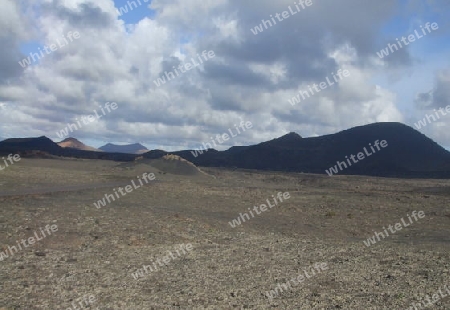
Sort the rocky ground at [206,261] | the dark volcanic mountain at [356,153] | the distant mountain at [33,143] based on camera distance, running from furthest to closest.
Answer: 1. the distant mountain at [33,143]
2. the dark volcanic mountain at [356,153]
3. the rocky ground at [206,261]

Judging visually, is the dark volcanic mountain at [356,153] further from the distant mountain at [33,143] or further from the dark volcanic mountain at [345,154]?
the distant mountain at [33,143]

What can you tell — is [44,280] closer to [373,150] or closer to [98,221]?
[98,221]

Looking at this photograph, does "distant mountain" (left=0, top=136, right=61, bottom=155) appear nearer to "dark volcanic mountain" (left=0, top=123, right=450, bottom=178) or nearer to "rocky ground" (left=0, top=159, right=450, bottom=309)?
"dark volcanic mountain" (left=0, top=123, right=450, bottom=178)

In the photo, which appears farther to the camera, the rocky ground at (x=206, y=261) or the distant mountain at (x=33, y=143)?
the distant mountain at (x=33, y=143)

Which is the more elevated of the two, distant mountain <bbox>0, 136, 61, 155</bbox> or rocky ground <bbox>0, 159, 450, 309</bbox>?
distant mountain <bbox>0, 136, 61, 155</bbox>

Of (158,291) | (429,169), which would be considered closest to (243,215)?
(158,291)

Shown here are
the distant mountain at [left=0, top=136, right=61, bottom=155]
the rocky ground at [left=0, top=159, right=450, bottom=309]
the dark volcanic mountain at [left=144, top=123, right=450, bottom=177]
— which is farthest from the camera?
the distant mountain at [left=0, top=136, right=61, bottom=155]

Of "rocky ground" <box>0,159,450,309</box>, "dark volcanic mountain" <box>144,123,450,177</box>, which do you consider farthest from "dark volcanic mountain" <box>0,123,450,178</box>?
"rocky ground" <box>0,159,450,309</box>

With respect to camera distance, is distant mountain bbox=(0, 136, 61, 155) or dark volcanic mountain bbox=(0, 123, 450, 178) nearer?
dark volcanic mountain bbox=(0, 123, 450, 178)

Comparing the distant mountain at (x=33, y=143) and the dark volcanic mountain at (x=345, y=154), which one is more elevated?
the distant mountain at (x=33, y=143)

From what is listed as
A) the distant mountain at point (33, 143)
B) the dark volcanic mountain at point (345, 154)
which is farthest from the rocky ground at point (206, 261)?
the distant mountain at point (33, 143)

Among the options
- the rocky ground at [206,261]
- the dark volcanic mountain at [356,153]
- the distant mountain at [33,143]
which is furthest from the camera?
the distant mountain at [33,143]

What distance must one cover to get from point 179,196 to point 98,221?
17.5 m

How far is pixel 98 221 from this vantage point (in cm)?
1830
